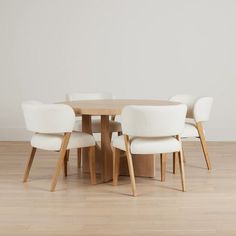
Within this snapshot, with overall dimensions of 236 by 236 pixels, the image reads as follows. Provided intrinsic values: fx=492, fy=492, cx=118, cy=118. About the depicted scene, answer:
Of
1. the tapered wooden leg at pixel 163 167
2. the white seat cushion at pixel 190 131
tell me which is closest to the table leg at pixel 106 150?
the tapered wooden leg at pixel 163 167

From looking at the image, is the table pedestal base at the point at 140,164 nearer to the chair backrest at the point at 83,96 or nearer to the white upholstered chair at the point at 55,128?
the white upholstered chair at the point at 55,128

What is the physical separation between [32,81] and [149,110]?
342 cm

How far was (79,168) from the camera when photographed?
15.9 ft

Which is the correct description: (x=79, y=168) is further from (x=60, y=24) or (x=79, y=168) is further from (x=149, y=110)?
(x=60, y=24)

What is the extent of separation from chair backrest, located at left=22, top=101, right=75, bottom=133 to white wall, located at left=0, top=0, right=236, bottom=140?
112 inches

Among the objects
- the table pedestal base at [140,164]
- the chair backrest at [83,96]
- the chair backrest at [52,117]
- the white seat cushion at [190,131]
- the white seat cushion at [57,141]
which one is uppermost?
the chair backrest at [52,117]

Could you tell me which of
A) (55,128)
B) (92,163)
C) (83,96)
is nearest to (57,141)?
(55,128)

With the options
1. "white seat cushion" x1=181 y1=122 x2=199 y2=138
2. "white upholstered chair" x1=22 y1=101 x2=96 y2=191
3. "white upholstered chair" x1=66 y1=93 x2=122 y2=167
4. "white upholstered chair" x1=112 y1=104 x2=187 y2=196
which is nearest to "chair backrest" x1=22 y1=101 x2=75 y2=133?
"white upholstered chair" x1=22 y1=101 x2=96 y2=191

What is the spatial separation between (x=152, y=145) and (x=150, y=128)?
15cm

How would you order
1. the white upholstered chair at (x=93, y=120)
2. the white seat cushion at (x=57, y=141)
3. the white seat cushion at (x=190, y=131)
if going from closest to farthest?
1. the white seat cushion at (x=57, y=141)
2. the white seat cushion at (x=190, y=131)
3. the white upholstered chair at (x=93, y=120)

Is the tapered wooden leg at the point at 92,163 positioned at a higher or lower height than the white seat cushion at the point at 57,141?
lower

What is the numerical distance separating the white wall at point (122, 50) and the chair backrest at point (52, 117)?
9.31 ft

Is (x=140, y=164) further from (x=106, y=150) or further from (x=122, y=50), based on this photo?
(x=122, y=50)

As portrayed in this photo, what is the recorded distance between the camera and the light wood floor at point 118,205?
301cm
